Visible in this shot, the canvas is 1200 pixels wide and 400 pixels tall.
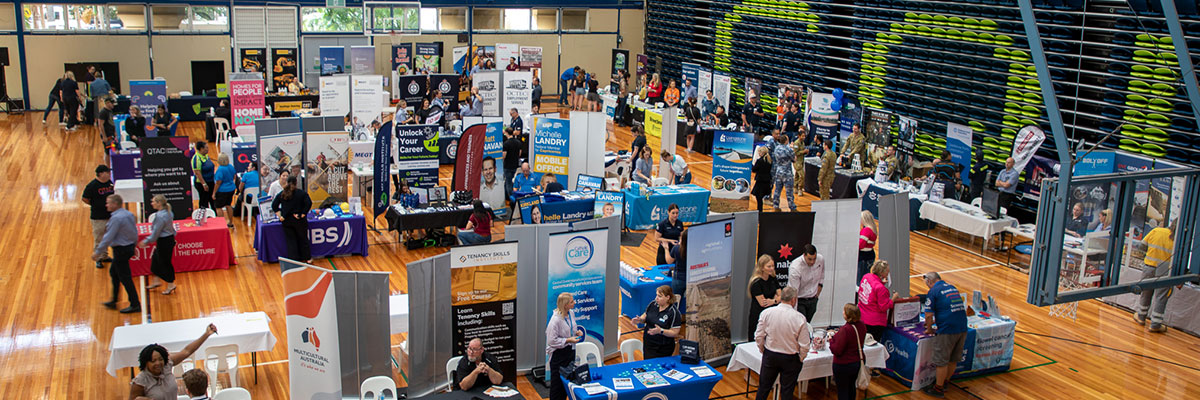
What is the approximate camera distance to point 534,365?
28.4 feet

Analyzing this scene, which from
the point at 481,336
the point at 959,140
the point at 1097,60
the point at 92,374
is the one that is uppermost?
the point at 1097,60

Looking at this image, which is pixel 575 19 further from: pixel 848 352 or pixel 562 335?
pixel 848 352

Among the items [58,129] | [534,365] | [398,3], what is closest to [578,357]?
[534,365]

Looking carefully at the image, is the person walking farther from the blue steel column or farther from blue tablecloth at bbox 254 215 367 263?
blue tablecloth at bbox 254 215 367 263

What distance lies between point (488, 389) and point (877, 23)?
550 inches

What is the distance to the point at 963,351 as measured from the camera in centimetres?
877

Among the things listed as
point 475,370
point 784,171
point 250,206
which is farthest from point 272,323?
point 784,171

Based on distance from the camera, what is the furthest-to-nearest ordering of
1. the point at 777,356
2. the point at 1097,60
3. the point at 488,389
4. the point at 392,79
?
the point at 392,79 < the point at 1097,60 < the point at 777,356 < the point at 488,389

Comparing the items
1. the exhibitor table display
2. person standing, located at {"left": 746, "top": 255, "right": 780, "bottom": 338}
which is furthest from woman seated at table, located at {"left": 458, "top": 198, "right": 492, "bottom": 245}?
the exhibitor table display

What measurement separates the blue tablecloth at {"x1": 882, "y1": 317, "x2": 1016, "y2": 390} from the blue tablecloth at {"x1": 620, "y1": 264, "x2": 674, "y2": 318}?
2.37 metres

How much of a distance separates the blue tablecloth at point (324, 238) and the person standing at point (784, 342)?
6.34 metres

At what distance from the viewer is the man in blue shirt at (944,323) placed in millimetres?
8250

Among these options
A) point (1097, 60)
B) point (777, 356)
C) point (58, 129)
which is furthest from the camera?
point (58, 129)

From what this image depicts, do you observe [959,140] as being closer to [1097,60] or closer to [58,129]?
[1097,60]
